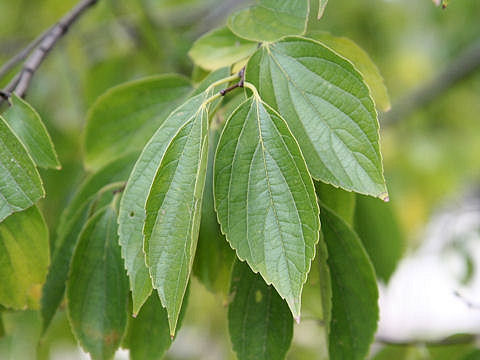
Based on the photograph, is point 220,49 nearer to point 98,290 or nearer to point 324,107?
point 324,107

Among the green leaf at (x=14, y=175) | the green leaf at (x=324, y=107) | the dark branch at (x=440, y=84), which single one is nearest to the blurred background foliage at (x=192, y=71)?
the dark branch at (x=440, y=84)

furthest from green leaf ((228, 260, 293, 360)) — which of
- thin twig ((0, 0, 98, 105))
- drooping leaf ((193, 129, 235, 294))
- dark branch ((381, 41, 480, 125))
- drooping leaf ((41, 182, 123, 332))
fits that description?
dark branch ((381, 41, 480, 125))

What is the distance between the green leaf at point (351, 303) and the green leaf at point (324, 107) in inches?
9.2

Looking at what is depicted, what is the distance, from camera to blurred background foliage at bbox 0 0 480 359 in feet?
6.49

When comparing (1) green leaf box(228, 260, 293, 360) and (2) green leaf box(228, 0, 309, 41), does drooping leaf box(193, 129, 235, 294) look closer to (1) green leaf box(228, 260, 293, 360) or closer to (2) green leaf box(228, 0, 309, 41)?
(1) green leaf box(228, 260, 293, 360)

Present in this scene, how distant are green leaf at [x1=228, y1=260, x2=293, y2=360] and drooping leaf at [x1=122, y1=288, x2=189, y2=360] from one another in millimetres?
116

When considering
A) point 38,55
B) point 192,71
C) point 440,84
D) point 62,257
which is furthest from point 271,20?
point 440,84

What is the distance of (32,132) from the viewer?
927 millimetres

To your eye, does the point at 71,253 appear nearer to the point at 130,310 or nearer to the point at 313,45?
the point at 130,310

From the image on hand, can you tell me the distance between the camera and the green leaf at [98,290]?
39.2 inches

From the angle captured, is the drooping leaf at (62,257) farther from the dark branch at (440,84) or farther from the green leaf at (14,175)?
the dark branch at (440,84)

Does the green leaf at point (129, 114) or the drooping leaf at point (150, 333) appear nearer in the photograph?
the drooping leaf at point (150, 333)

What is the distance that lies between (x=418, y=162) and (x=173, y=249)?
2.64m

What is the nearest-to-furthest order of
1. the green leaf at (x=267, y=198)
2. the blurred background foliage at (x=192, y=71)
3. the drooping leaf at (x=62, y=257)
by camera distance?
1. the green leaf at (x=267, y=198)
2. the drooping leaf at (x=62, y=257)
3. the blurred background foliage at (x=192, y=71)
